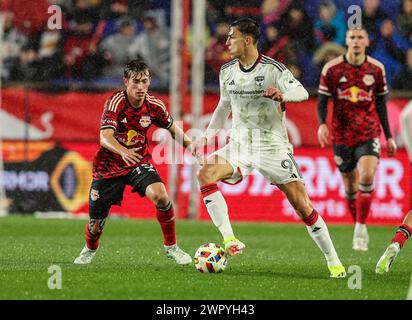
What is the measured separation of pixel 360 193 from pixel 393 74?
491cm

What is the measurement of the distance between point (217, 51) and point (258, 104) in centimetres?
798

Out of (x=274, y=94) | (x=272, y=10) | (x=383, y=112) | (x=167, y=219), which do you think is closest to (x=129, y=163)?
(x=167, y=219)

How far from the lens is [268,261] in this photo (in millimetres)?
9773

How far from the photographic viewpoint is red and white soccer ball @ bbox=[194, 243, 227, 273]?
27.7 feet

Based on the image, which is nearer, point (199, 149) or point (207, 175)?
point (207, 175)

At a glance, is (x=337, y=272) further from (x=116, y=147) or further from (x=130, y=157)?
(x=116, y=147)

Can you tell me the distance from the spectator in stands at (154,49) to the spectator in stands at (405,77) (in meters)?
3.67

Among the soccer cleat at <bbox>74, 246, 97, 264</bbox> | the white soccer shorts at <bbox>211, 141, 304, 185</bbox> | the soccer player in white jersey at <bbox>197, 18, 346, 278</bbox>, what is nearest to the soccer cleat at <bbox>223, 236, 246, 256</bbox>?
the soccer player in white jersey at <bbox>197, 18, 346, 278</bbox>

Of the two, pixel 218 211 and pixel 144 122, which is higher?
pixel 144 122

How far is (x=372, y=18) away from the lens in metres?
16.1

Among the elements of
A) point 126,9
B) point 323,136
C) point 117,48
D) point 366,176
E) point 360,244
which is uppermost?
point 126,9

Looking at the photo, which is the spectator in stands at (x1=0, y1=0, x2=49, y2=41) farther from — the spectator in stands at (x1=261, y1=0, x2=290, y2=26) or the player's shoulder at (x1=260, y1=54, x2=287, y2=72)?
the player's shoulder at (x1=260, y1=54, x2=287, y2=72)
